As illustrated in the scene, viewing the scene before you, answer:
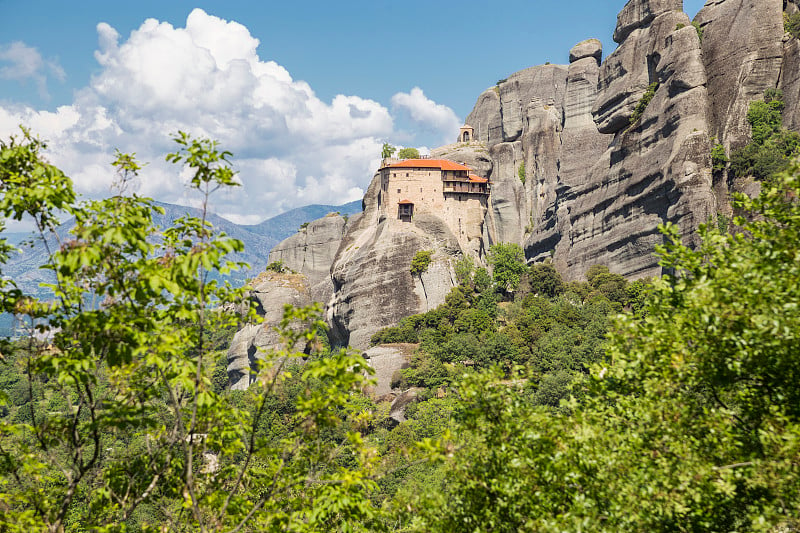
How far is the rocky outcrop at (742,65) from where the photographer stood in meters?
70.1

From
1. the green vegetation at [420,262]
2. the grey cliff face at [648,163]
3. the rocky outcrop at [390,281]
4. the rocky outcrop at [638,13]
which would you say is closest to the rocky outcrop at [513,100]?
the rocky outcrop at [638,13]

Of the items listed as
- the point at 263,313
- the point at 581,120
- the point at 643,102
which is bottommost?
the point at 263,313

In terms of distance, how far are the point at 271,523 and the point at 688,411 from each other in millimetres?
7374

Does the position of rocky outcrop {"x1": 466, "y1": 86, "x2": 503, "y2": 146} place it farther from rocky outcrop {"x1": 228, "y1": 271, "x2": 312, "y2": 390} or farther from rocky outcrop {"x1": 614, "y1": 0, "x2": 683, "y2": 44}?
rocky outcrop {"x1": 228, "y1": 271, "x2": 312, "y2": 390}

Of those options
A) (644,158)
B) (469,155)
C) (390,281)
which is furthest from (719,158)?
(469,155)

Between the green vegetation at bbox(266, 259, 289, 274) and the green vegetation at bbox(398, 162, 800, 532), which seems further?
the green vegetation at bbox(266, 259, 289, 274)

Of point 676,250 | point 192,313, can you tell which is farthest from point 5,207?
point 676,250

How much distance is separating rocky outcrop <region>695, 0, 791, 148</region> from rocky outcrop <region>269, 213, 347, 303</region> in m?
69.1

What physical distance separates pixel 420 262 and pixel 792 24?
53.2 meters

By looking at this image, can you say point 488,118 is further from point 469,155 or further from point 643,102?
point 643,102

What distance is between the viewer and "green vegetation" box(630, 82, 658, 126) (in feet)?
267

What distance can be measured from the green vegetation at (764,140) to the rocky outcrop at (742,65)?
1.01 meters

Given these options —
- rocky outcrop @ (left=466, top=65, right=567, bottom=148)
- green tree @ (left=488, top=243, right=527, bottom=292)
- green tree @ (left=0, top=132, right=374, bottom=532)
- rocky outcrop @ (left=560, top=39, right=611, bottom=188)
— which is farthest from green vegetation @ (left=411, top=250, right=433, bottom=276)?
green tree @ (left=0, top=132, right=374, bottom=532)

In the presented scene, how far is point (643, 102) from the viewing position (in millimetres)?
82062
